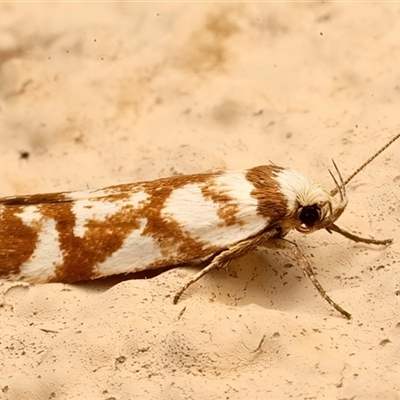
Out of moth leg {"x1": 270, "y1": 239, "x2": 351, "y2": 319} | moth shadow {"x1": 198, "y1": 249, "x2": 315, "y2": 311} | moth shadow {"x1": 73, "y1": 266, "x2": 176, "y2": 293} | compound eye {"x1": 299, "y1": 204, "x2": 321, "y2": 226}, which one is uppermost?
compound eye {"x1": 299, "y1": 204, "x2": 321, "y2": 226}

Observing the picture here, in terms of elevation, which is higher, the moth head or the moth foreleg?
the moth head

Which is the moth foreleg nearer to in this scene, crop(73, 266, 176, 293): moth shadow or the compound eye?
the compound eye

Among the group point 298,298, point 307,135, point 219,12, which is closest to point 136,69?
point 219,12

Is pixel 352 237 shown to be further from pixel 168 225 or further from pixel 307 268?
pixel 168 225

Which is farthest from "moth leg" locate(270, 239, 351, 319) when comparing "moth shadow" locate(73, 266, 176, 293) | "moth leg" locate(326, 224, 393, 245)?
"moth shadow" locate(73, 266, 176, 293)

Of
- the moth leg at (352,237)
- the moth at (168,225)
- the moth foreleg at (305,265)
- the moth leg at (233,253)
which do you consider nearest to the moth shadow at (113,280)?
the moth at (168,225)

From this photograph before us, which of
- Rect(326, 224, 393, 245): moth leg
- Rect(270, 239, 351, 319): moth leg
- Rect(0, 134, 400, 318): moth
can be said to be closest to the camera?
Rect(270, 239, 351, 319): moth leg

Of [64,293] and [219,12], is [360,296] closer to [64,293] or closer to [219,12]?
[64,293]
